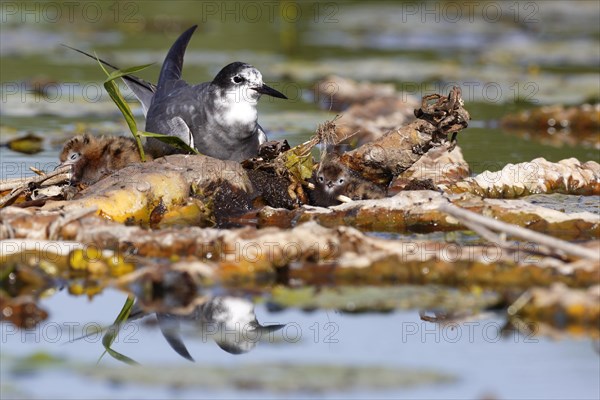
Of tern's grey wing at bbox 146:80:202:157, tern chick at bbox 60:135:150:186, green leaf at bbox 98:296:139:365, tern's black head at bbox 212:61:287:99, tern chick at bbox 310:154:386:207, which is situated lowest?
green leaf at bbox 98:296:139:365

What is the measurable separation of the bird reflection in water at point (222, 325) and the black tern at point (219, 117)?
269cm

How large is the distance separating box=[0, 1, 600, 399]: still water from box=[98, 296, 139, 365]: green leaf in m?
0.03

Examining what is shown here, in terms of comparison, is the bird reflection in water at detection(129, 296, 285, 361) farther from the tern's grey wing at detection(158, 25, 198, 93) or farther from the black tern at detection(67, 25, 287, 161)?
the tern's grey wing at detection(158, 25, 198, 93)

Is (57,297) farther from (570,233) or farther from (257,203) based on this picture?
(570,233)

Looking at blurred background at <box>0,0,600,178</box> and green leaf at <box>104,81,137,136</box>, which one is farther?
blurred background at <box>0,0,600,178</box>

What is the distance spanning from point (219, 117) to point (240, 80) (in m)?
0.33

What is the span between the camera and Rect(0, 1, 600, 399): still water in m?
3.68

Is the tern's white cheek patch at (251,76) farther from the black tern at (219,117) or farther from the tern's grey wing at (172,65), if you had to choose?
the tern's grey wing at (172,65)

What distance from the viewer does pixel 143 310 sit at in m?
4.45

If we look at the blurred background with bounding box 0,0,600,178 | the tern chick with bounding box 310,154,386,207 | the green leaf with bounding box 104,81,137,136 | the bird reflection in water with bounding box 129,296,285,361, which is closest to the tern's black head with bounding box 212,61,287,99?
the green leaf with bounding box 104,81,137,136

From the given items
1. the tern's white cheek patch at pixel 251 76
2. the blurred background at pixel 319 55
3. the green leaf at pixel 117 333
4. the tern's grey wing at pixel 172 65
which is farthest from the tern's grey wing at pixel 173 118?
the green leaf at pixel 117 333

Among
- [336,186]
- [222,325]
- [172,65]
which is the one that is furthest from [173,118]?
[222,325]

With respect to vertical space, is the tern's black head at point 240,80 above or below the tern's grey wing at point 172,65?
below

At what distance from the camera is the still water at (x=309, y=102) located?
12.1ft
